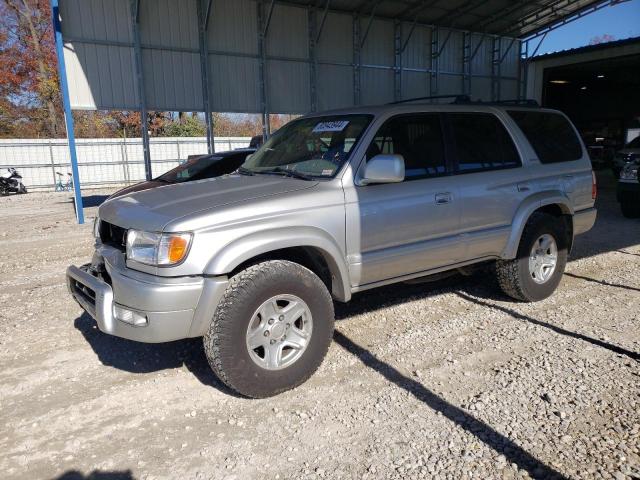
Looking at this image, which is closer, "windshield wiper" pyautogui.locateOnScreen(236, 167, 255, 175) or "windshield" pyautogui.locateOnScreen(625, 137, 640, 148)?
"windshield wiper" pyautogui.locateOnScreen(236, 167, 255, 175)

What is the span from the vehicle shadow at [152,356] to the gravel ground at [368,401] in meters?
0.02

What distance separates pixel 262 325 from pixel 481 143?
8.92 feet

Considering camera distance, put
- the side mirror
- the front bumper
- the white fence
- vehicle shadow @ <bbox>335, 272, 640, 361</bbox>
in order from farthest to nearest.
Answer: the white fence, vehicle shadow @ <bbox>335, 272, 640, 361</bbox>, the side mirror, the front bumper

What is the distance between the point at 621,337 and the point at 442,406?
201 cm

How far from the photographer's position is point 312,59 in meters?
16.5

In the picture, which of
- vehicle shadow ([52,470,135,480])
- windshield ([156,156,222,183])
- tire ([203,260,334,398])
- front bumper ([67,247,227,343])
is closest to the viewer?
vehicle shadow ([52,470,135,480])

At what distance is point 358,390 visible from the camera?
3.47 meters

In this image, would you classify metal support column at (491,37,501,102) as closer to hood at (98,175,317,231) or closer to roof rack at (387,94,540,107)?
roof rack at (387,94,540,107)

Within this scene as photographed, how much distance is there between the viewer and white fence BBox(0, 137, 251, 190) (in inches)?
862

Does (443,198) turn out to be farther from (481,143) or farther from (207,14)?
(207,14)

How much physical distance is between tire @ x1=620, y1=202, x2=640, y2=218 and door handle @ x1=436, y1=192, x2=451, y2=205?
7.78m

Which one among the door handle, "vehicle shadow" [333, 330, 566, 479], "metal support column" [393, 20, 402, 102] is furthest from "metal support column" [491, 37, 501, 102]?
"vehicle shadow" [333, 330, 566, 479]

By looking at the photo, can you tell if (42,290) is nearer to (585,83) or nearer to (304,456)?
(304,456)

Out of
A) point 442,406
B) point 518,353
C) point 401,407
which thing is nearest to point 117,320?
point 401,407
